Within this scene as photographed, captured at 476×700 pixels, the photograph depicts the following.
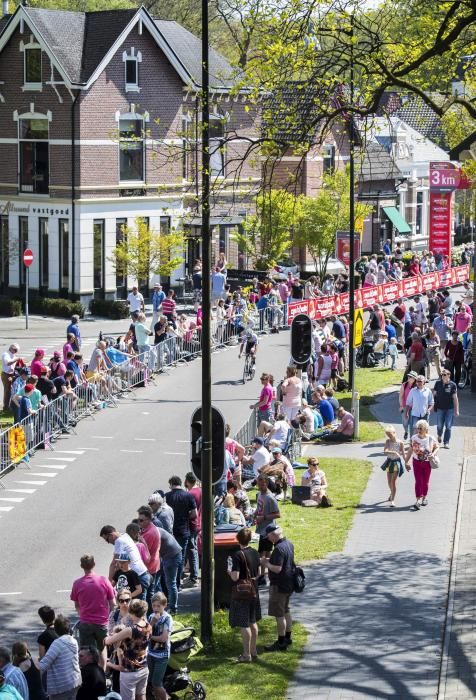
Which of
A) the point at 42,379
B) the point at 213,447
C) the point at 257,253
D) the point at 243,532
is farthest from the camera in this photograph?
the point at 257,253

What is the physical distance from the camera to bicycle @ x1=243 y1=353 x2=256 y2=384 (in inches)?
1404

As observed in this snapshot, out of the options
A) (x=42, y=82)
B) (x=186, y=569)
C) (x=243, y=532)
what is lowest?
(x=186, y=569)

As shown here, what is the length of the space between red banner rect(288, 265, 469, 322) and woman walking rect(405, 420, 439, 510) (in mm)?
16570

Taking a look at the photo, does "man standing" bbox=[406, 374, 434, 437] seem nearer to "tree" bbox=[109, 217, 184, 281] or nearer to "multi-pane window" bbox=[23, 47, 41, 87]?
"tree" bbox=[109, 217, 184, 281]

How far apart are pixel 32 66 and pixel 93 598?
37803mm

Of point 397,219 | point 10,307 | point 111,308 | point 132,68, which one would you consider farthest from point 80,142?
point 397,219

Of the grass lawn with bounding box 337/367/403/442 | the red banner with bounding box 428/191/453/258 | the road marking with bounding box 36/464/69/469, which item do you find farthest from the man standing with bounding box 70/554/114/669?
the red banner with bounding box 428/191/453/258

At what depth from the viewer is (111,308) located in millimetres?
47344

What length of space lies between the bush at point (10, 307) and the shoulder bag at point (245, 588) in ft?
108

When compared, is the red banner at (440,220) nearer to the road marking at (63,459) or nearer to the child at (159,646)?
the road marking at (63,459)

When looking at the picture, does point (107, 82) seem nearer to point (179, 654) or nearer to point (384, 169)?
point (384, 169)

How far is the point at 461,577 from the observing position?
18781 mm

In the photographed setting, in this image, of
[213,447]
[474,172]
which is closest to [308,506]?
[213,447]

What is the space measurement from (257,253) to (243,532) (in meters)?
39.2
